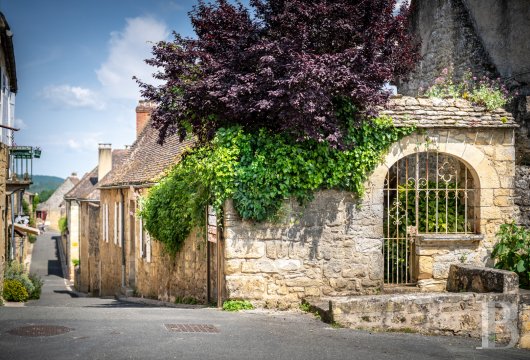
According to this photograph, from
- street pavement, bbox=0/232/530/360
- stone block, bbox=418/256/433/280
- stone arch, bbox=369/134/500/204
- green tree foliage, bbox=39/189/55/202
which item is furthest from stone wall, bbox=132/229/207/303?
green tree foliage, bbox=39/189/55/202

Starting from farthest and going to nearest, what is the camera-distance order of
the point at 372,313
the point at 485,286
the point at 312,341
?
the point at 485,286, the point at 372,313, the point at 312,341

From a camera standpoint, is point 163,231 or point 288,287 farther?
point 163,231

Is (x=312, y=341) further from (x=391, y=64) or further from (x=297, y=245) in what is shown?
(x=391, y=64)

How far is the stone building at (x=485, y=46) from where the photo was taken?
12.4 m

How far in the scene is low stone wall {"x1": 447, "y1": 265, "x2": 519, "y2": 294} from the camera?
9820 mm

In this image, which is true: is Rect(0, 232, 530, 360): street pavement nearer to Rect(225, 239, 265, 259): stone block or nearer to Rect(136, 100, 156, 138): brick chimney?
Rect(225, 239, 265, 259): stone block

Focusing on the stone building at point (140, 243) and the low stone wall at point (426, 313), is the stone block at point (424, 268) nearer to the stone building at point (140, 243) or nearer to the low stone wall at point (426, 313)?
the low stone wall at point (426, 313)

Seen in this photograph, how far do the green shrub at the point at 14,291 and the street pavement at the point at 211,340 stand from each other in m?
7.57

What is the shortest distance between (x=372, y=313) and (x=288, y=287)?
6.50 feet

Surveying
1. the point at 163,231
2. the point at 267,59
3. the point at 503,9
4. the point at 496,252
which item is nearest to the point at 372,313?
the point at 496,252

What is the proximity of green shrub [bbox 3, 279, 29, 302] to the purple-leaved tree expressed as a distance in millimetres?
9052

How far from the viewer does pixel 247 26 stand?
407 inches

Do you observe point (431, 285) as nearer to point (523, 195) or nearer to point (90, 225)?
point (523, 195)

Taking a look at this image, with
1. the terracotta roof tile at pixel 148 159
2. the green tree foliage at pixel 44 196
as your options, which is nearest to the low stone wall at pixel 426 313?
the terracotta roof tile at pixel 148 159
